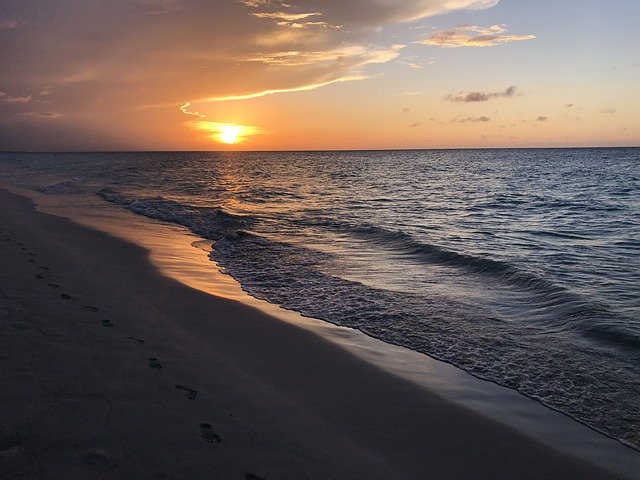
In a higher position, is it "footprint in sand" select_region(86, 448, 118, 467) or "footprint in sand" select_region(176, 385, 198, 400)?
"footprint in sand" select_region(86, 448, 118, 467)

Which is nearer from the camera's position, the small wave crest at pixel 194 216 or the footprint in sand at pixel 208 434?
the footprint in sand at pixel 208 434

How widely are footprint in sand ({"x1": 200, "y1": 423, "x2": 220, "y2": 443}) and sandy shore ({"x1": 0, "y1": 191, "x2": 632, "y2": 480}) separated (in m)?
0.02

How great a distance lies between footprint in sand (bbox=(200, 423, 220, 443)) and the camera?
4294 mm

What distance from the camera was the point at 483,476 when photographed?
14.2 feet

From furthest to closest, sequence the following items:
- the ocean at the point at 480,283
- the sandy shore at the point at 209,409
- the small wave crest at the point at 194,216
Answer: the small wave crest at the point at 194,216
the ocean at the point at 480,283
the sandy shore at the point at 209,409

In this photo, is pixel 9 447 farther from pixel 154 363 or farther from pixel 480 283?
pixel 480 283

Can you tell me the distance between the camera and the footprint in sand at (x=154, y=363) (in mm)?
5746

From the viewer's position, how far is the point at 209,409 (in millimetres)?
4887

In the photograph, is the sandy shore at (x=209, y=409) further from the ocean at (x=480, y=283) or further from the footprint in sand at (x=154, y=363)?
the ocean at (x=480, y=283)

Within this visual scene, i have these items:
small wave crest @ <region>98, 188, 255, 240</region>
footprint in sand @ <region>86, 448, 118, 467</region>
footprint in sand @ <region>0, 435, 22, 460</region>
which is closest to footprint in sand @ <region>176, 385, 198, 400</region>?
footprint in sand @ <region>86, 448, 118, 467</region>

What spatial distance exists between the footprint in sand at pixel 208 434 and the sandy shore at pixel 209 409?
0.02 metres

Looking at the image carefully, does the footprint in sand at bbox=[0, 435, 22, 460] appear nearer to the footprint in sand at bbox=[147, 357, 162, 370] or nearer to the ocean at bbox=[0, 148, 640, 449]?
the footprint in sand at bbox=[147, 357, 162, 370]

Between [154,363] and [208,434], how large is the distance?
181 cm

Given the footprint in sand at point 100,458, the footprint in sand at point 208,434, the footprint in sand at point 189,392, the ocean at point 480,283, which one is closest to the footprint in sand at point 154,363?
the footprint in sand at point 189,392
